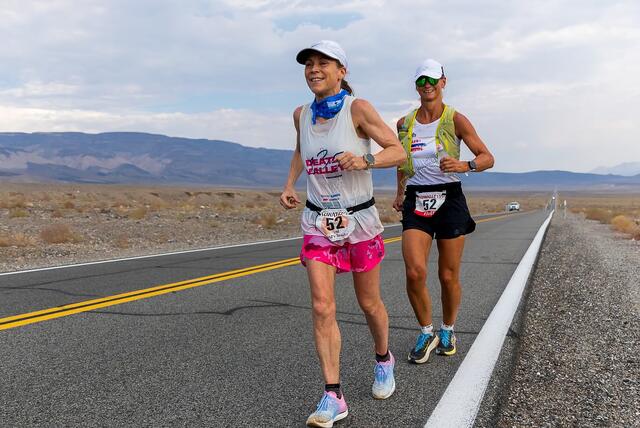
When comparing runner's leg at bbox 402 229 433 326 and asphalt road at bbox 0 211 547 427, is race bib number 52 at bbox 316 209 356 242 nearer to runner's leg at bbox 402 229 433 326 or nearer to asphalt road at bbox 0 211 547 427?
asphalt road at bbox 0 211 547 427

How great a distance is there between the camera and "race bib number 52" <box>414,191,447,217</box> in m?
4.41

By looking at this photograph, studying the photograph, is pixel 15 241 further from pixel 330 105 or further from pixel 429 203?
pixel 330 105

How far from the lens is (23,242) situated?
539 inches

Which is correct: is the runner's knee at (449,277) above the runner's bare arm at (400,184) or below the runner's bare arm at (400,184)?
below

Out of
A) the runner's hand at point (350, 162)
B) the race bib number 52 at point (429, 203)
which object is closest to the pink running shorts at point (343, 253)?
the runner's hand at point (350, 162)

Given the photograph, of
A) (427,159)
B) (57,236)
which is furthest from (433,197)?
(57,236)

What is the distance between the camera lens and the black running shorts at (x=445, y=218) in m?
4.40

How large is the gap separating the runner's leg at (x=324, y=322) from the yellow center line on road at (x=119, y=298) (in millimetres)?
3372

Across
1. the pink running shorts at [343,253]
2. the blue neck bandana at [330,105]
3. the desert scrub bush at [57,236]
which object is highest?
the blue neck bandana at [330,105]

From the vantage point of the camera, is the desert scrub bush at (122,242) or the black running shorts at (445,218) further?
the desert scrub bush at (122,242)

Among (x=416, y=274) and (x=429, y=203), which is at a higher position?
(x=429, y=203)

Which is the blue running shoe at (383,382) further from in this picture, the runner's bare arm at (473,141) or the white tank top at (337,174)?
the runner's bare arm at (473,141)

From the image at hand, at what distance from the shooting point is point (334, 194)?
3.40m

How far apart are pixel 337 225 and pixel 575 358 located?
2359 mm
